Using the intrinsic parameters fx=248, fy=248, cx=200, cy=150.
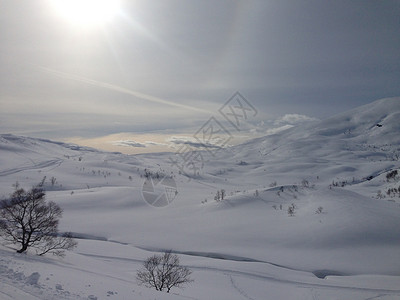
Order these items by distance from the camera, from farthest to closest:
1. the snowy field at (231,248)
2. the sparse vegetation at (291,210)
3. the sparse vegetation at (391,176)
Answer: the sparse vegetation at (391,176)
the sparse vegetation at (291,210)
the snowy field at (231,248)

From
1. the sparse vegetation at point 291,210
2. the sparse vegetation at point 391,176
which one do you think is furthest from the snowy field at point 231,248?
the sparse vegetation at point 391,176

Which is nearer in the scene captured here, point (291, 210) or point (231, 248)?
point (231, 248)

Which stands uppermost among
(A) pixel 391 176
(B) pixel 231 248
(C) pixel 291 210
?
(A) pixel 391 176

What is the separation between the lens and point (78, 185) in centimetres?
7850

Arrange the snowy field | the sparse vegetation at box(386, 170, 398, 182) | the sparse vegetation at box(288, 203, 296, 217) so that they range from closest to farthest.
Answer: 1. the snowy field
2. the sparse vegetation at box(288, 203, 296, 217)
3. the sparse vegetation at box(386, 170, 398, 182)

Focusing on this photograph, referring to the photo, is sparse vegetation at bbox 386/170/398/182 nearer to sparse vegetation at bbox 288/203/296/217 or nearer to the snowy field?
the snowy field

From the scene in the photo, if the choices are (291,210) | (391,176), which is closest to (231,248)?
(291,210)

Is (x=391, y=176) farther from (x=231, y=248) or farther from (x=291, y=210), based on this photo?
(x=231, y=248)

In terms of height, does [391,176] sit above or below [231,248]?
above

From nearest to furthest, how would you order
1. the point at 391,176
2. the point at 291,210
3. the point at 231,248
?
1. the point at 231,248
2. the point at 291,210
3. the point at 391,176

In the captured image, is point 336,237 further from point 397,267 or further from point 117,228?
point 117,228

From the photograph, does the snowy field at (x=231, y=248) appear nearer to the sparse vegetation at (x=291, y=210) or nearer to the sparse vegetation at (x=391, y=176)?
the sparse vegetation at (x=291, y=210)

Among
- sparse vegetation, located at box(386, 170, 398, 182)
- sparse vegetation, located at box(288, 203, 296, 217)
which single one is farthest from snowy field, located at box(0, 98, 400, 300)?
sparse vegetation, located at box(386, 170, 398, 182)

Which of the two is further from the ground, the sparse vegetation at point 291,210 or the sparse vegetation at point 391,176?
the sparse vegetation at point 391,176
